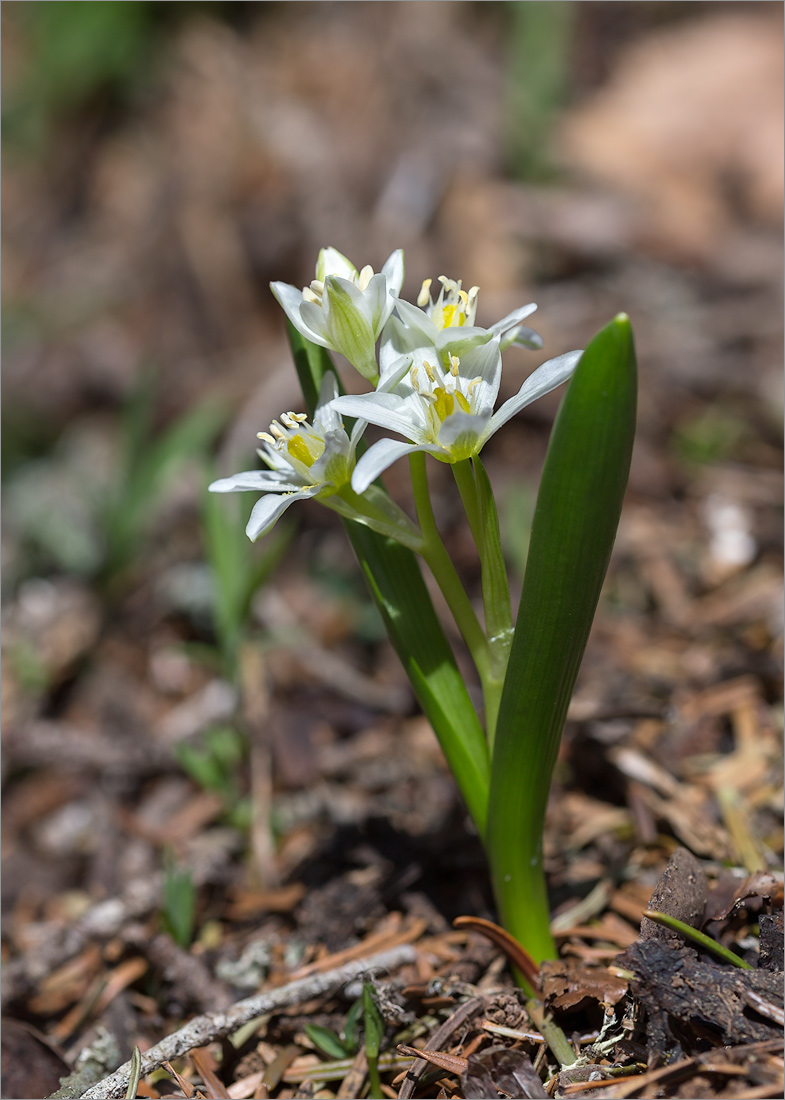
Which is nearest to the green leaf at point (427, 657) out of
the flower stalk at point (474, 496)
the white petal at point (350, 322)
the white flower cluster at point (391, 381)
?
the flower stalk at point (474, 496)

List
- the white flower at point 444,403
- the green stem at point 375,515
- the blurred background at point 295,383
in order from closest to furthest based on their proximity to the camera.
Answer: the white flower at point 444,403, the green stem at point 375,515, the blurred background at point 295,383

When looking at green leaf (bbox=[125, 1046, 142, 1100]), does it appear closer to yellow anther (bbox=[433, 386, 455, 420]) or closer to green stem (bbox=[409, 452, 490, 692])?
green stem (bbox=[409, 452, 490, 692])

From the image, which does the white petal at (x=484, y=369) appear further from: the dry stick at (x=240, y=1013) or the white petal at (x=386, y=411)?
the dry stick at (x=240, y=1013)

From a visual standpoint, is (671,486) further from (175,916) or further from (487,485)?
(175,916)

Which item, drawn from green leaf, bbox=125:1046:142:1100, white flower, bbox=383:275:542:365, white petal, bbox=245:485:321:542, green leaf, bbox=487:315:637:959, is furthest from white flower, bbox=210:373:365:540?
green leaf, bbox=125:1046:142:1100

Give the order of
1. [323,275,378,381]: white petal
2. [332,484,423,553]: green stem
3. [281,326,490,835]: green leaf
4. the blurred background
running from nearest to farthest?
1. [323,275,378,381]: white petal
2. [332,484,423,553]: green stem
3. [281,326,490,835]: green leaf
4. the blurred background
